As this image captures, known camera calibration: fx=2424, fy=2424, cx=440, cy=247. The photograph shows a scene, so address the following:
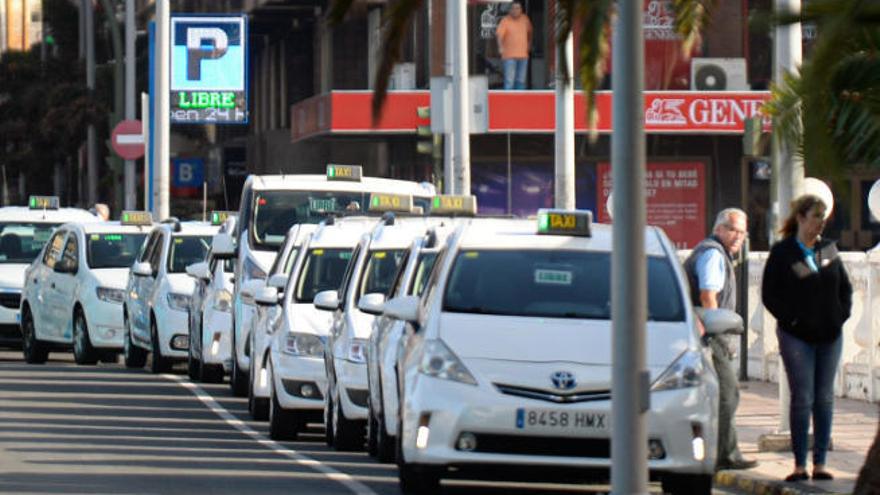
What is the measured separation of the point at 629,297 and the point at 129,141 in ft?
108

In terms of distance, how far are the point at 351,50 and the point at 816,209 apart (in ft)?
121

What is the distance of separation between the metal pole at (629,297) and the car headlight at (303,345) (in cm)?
758

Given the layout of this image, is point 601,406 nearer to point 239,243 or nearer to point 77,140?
point 239,243

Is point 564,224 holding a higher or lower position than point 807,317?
higher

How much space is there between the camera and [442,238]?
1747 centimetres

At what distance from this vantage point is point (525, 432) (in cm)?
1292

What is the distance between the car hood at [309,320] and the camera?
62.1ft

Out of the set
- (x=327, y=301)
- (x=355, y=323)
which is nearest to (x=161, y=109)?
(x=327, y=301)

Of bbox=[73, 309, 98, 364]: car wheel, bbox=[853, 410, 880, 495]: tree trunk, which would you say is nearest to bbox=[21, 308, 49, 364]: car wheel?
bbox=[73, 309, 98, 364]: car wheel

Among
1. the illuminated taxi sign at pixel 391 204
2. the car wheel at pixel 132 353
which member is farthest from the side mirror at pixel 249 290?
the car wheel at pixel 132 353

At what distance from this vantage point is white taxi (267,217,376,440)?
18.5 m

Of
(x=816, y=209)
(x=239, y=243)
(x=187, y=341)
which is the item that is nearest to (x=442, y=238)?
(x=816, y=209)

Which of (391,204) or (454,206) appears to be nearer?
(454,206)

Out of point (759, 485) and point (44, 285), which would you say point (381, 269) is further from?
point (44, 285)
